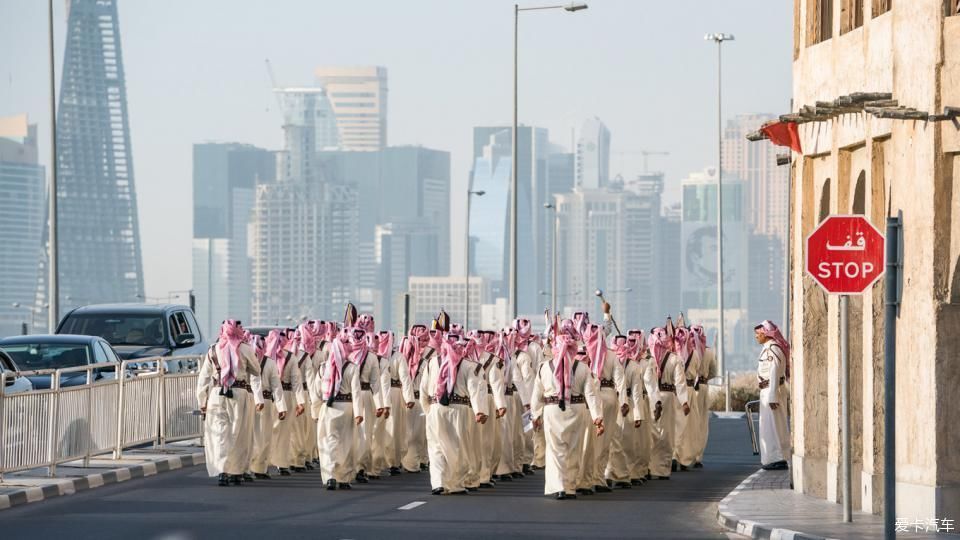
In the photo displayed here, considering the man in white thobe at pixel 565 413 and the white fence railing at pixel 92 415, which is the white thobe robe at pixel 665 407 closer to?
the man in white thobe at pixel 565 413

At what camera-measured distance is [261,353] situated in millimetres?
20984

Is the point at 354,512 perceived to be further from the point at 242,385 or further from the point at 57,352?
the point at 57,352

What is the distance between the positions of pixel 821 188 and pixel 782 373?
4446 millimetres

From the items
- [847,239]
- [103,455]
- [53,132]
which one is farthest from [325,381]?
[53,132]

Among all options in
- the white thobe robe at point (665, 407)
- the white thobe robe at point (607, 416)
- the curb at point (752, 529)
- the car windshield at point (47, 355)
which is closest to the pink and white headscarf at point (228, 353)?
the white thobe robe at point (607, 416)

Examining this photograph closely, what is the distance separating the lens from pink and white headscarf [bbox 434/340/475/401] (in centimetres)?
1961

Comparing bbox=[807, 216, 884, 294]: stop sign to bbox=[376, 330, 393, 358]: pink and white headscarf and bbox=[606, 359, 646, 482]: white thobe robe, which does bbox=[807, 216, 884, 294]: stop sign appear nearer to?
bbox=[606, 359, 646, 482]: white thobe robe

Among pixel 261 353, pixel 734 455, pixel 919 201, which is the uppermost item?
pixel 919 201

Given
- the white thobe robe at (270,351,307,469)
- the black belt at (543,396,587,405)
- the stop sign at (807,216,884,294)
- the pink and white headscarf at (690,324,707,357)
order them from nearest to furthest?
the stop sign at (807,216,884,294) → the black belt at (543,396,587,405) → the white thobe robe at (270,351,307,469) → the pink and white headscarf at (690,324,707,357)

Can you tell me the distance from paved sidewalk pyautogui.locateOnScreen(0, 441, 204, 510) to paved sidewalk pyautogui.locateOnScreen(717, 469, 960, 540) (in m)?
6.35

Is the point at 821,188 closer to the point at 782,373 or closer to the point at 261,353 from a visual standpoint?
the point at 782,373

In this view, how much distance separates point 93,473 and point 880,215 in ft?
28.5

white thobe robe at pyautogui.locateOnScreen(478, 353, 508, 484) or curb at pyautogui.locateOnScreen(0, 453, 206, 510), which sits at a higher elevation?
white thobe robe at pyautogui.locateOnScreen(478, 353, 508, 484)

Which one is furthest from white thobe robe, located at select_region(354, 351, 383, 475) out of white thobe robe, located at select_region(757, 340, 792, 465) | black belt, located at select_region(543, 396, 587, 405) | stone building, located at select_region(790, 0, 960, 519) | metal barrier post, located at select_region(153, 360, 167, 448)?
white thobe robe, located at select_region(757, 340, 792, 465)
